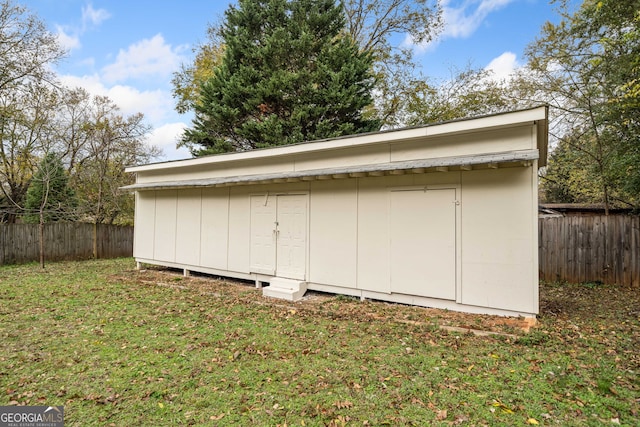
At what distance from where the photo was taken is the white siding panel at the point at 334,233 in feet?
18.7

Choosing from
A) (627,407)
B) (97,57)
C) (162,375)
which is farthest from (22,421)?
(97,57)

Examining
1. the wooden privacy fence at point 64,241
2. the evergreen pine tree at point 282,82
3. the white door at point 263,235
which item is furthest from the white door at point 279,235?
the wooden privacy fence at point 64,241

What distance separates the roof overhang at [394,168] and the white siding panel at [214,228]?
1.31ft

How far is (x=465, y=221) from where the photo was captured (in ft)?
15.4

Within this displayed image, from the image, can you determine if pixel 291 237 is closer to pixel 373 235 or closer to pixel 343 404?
pixel 373 235

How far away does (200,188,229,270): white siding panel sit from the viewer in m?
7.41

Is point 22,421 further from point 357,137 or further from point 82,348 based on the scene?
point 357,137

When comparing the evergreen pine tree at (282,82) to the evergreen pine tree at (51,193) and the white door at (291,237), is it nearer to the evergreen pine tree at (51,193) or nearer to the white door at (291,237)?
the evergreen pine tree at (51,193)

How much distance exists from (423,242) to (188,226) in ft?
19.4

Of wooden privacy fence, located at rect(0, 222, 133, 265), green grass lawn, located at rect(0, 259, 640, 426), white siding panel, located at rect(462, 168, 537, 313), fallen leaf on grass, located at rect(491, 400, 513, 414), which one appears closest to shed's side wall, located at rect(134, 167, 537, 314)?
white siding panel, located at rect(462, 168, 537, 313)

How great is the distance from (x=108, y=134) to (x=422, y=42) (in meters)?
15.0

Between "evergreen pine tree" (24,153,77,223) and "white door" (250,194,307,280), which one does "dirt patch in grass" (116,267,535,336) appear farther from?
"evergreen pine tree" (24,153,77,223)

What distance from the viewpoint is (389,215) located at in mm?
5324

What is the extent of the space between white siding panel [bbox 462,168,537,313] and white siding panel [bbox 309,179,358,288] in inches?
73.6
